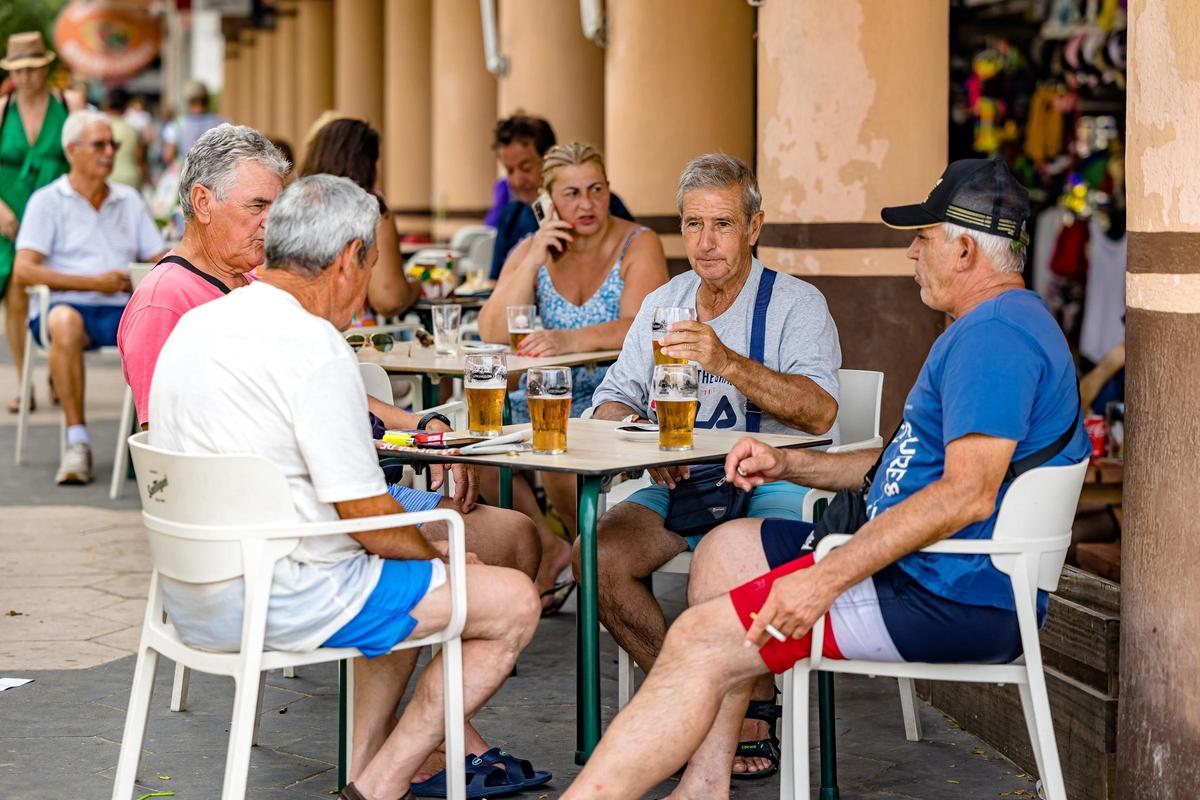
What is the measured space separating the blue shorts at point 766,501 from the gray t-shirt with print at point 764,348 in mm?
176

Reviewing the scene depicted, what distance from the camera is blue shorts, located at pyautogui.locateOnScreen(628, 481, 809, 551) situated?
402 cm

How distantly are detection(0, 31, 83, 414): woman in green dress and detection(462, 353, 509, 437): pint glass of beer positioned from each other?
20.3 ft

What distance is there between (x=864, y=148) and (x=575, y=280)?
1.07 m

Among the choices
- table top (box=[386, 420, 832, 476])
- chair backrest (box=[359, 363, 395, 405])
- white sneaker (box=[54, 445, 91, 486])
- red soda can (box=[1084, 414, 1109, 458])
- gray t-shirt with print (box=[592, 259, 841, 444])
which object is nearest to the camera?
table top (box=[386, 420, 832, 476])

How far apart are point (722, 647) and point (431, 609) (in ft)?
1.84

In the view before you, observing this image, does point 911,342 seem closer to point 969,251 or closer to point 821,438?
point 821,438

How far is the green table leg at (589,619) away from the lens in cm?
350

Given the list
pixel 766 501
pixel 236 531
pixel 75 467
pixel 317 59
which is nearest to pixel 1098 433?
pixel 766 501

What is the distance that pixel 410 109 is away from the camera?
13609 millimetres

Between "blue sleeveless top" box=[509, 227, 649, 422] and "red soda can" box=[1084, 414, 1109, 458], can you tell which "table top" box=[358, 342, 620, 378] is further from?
"red soda can" box=[1084, 414, 1109, 458]

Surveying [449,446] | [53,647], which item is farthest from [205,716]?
[449,446]

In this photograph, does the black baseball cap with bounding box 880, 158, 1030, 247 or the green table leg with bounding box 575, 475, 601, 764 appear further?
the green table leg with bounding box 575, 475, 601, 764

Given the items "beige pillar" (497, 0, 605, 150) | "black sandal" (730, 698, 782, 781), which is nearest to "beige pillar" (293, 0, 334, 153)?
"beige pillar" (497, 0, 605, 150)

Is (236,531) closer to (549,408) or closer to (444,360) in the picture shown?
(549,408)
